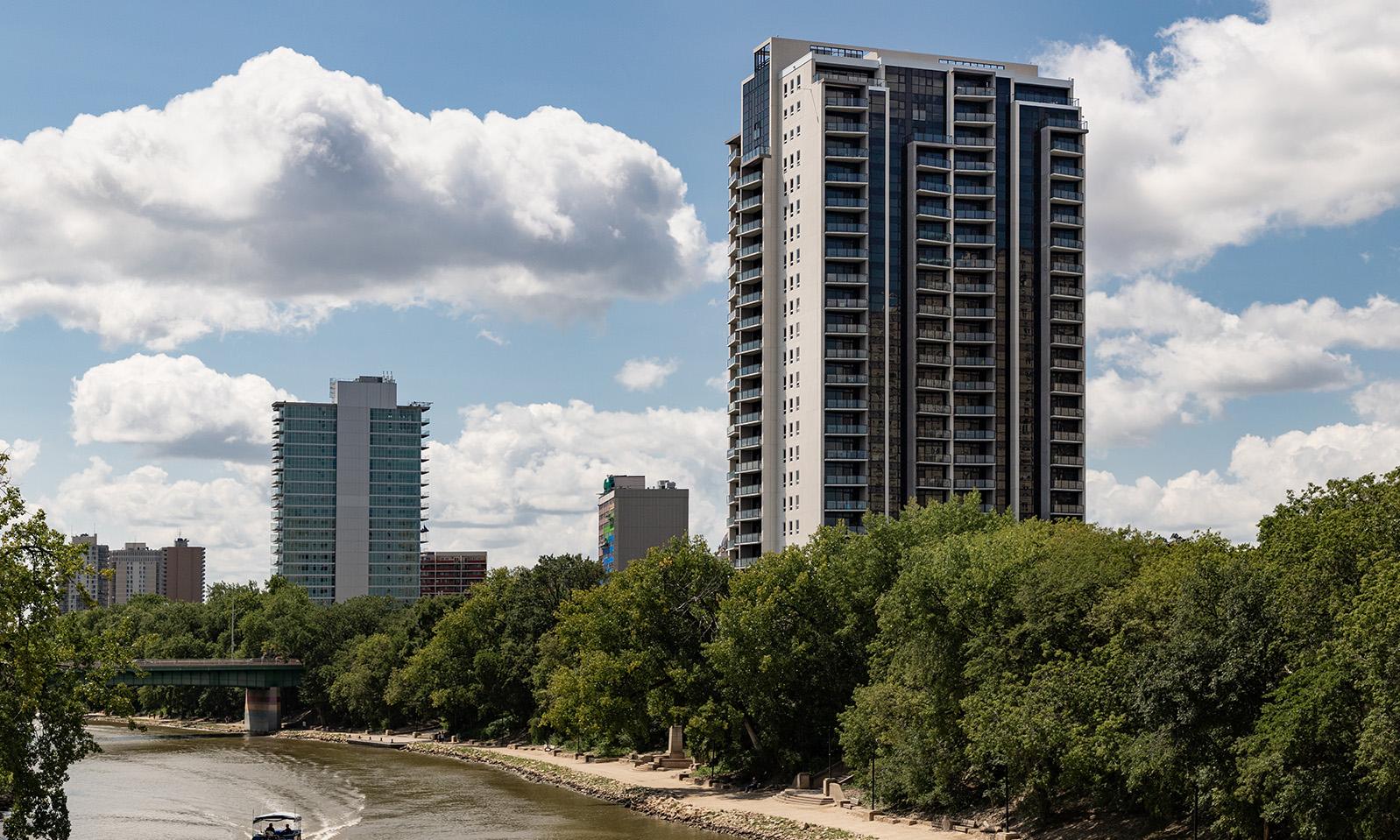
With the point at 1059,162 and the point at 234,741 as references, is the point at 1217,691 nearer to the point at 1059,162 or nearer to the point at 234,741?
the point at 1059,162

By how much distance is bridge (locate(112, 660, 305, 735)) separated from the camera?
176 m

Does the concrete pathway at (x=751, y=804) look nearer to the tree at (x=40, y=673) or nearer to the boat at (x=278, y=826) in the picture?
the boat at (x=278, y=826)

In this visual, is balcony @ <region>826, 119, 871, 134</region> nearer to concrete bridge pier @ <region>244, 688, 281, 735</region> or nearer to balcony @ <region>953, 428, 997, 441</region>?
balcony @ <region>953, 428, 997, 441</region>

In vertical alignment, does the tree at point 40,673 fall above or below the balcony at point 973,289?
below

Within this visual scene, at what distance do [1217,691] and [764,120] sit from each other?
124m

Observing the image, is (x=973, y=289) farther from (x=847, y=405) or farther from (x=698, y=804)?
(x=698, y=804)

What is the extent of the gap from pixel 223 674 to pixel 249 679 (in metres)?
3.37

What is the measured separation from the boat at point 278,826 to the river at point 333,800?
2.62 m

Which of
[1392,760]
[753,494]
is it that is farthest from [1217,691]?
[753,494]

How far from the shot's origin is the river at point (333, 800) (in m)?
87.6

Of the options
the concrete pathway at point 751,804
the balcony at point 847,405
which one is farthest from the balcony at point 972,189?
the concrete pathway at point 751,804

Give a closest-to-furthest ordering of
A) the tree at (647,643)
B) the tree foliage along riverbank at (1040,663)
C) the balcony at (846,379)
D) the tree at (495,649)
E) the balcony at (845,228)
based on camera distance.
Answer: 1. the tree foliage along riverbank at (1040,663)
2. the tree at (647,643)
3. the tree at (495,649)
4. the balcony at (846,379)
5. the balcony at (845,228)

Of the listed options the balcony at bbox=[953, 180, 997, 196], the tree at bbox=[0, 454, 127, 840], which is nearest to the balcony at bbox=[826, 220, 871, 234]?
the balcony at bbox=[953, 180, 997, 196]

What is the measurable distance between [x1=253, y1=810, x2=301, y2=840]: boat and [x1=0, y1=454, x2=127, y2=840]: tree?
102 ft
